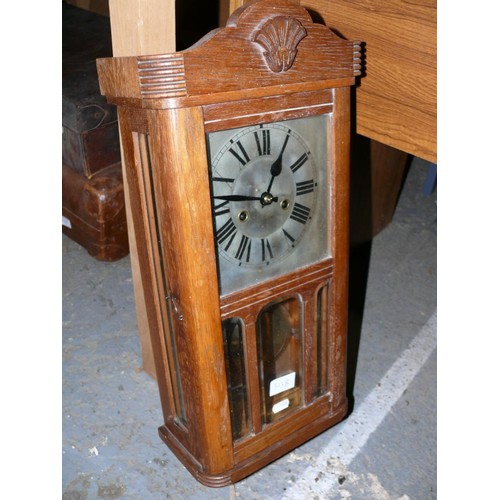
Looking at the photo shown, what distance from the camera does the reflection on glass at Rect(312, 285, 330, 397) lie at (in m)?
1.18

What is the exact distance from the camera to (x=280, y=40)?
2.91 ft

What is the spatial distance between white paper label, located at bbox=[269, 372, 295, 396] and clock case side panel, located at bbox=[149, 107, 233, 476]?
15 cm

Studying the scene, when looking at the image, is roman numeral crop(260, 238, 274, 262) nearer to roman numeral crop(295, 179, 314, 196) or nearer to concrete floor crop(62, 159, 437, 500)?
roman numeral crop(295, 179, 314, 196)

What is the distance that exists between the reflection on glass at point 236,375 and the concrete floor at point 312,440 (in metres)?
0.22

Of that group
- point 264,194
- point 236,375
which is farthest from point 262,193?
point 236,375

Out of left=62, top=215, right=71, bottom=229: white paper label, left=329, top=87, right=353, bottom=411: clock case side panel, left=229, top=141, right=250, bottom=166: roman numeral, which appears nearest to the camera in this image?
left=229, top=141, right=250, bottom=166: roman numeral

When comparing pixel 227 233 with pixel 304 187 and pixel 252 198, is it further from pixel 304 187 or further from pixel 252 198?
pixel 304 187

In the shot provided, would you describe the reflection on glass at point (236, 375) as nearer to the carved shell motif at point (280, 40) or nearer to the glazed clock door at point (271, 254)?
the glazed clock door at point (271, 254)

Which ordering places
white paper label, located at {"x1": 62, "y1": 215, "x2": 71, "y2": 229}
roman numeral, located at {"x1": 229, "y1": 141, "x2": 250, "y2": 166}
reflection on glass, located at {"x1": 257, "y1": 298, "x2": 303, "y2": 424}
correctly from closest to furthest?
roman numeral, located at {"x1": 229, "y1": 141, "x2": 250, "y2": 166} < reflection on glass, located at {"x1": 257, "y1": 298, "x2": 303, "y2": 424} < white paper label, located at {"x1": 62, "y1": 215, "x2": 71, "y2": 229}

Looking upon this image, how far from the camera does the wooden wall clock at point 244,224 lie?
33.9 inches

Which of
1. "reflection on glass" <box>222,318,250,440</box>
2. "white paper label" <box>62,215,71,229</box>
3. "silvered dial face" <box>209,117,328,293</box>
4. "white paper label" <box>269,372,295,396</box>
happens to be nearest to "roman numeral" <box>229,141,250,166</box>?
"silvered dial face" <box>209,117,328,293</box>

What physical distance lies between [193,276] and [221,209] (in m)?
0.13

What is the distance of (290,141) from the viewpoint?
1.00m

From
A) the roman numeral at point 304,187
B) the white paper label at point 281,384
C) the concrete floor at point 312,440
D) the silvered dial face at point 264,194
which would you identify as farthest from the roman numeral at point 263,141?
the concrete floor at point 312,440
